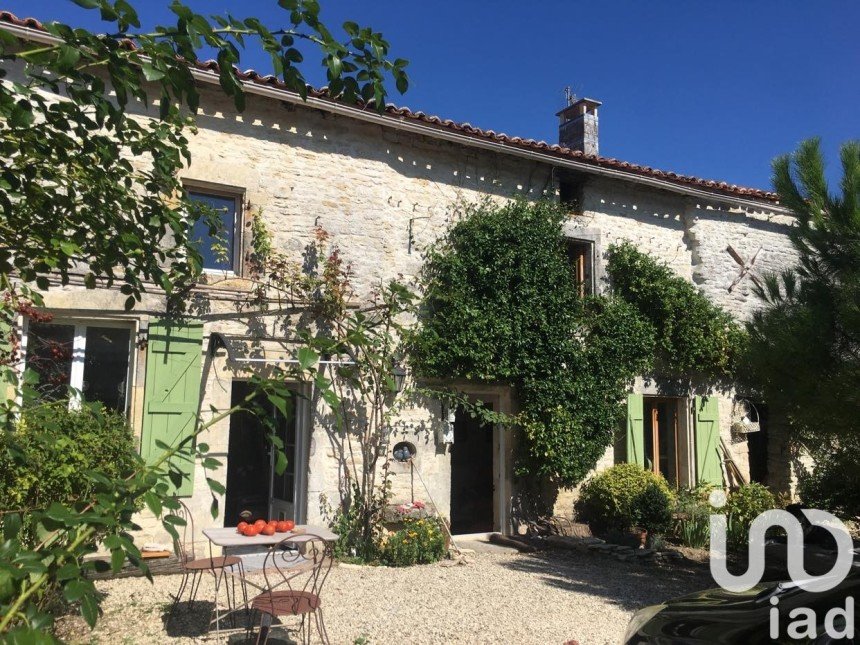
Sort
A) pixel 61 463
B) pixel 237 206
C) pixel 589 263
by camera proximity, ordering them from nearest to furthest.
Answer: pixel 61 463 → pixel 237 206 → pixel 589 263

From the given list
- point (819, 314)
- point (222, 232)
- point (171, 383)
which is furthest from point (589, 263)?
point (171, 383)

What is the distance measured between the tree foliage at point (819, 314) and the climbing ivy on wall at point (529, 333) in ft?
9.52

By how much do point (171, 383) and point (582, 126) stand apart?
8497mm

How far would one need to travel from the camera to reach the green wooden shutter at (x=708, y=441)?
10.4 metres

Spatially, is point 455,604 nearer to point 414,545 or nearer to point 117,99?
point 414,545

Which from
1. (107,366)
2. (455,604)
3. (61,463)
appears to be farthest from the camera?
(107,366)

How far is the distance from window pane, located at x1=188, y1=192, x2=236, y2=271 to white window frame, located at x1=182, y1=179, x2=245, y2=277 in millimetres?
24

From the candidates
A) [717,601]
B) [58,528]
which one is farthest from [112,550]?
[717,601]

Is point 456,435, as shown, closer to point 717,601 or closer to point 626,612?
point 626,612

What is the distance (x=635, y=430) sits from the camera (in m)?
9.84

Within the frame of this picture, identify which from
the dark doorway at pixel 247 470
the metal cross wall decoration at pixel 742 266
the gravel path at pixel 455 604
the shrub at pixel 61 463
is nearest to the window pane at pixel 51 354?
the shrub at pixel 61 463

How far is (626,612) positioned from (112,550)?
5190 millimetres

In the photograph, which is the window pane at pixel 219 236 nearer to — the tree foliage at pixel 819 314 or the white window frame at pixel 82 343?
the white window frame at pixel 82 343

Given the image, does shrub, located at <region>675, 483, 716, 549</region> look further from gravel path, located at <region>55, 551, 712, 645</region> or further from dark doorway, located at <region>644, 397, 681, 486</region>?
gravel path, located at <region>55, 551, 712, 645</region>
